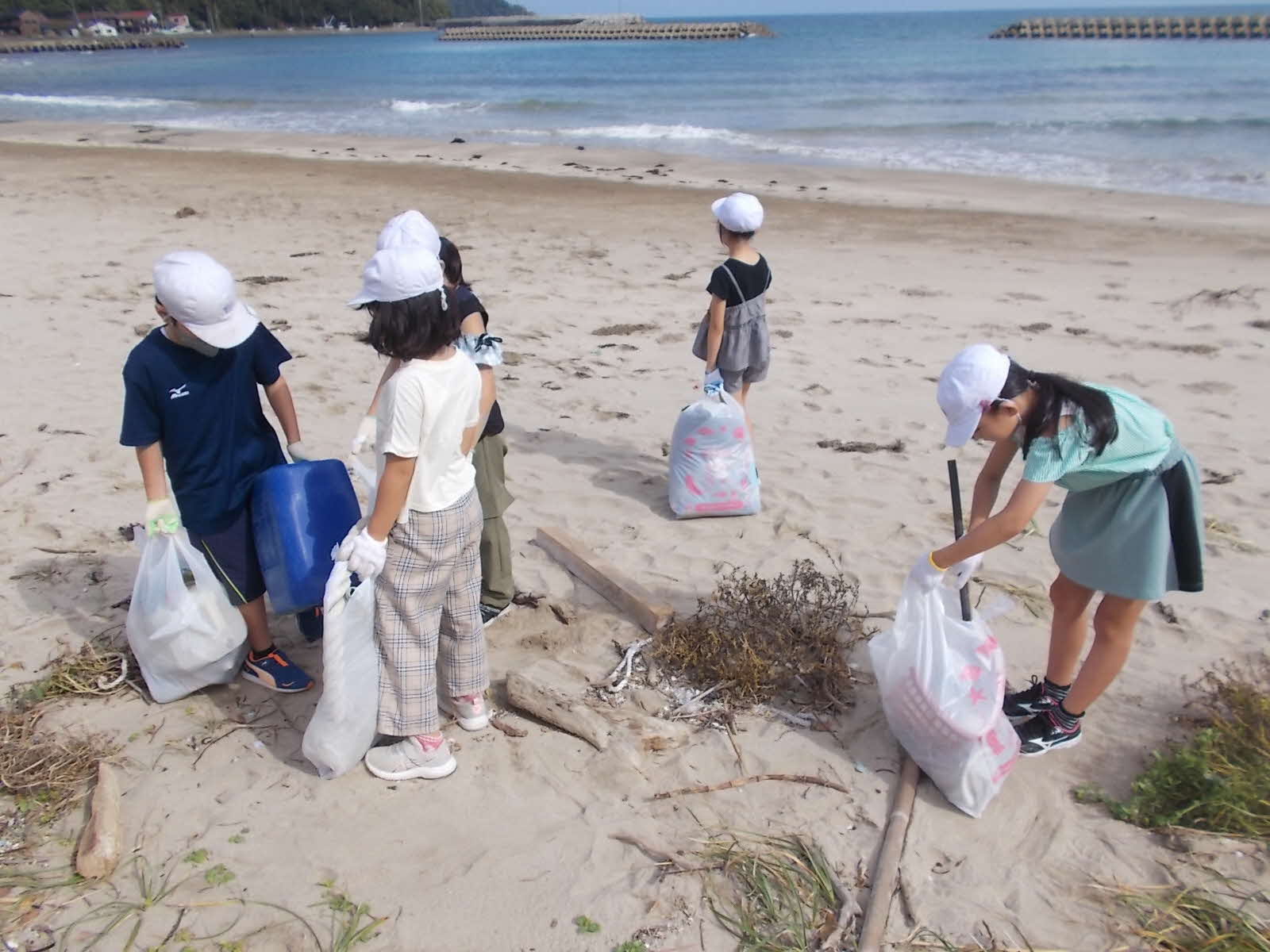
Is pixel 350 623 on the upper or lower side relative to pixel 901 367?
upper

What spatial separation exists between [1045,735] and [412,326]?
2.26m

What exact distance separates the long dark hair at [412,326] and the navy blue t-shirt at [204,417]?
762mm

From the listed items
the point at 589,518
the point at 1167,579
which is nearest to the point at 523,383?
the point at 589,518

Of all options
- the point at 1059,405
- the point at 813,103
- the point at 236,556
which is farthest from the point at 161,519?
the point at 813,103

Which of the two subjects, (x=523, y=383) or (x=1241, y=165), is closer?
(x=523, y=383)

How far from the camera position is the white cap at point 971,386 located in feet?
7.91

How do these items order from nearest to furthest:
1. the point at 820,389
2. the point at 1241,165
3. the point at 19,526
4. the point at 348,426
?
the point at 19,526, the point at 348,426, the point at 820,389, the point at 1241,165

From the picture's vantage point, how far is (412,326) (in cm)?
240

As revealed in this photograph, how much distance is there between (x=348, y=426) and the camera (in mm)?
5449

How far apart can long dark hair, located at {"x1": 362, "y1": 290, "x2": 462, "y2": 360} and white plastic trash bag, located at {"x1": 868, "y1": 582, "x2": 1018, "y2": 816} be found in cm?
153

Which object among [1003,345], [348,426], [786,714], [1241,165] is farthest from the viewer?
[1241,165]

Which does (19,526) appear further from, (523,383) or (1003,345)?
(1003,345)

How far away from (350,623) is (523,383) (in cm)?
380

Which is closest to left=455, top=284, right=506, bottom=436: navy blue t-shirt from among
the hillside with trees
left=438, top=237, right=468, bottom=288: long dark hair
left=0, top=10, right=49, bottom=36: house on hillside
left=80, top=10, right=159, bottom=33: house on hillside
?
left=438, top=237, right=468, bottom=288: long dark hair
